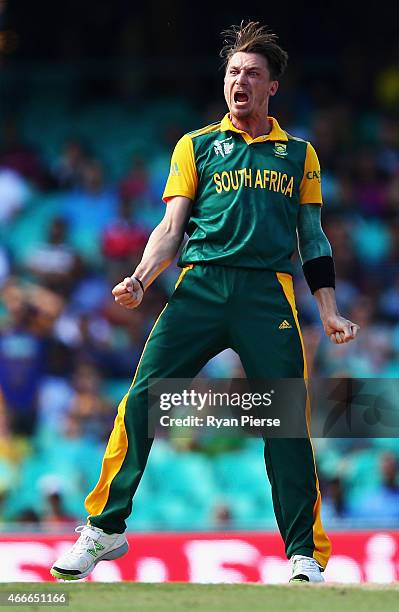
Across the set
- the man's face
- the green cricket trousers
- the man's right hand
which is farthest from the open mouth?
the man's right hand

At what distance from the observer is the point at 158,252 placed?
5.34 meters

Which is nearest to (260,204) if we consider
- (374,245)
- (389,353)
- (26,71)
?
(389,353)

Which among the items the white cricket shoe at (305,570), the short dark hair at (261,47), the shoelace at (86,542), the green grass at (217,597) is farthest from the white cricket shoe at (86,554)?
the short dark hair at (261,47)

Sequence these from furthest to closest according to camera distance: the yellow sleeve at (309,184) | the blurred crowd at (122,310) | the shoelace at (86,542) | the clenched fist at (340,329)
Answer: the blurred crowd at (122,310) → the yellow sleeve at (309,184) → the clenched fist at (340,329) → the shoelace at (86,542)

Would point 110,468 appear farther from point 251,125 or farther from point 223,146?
point 251,125

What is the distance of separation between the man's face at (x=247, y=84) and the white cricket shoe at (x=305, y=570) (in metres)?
1.80

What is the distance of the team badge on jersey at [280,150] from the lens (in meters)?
5.40

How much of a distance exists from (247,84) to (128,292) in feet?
3.28

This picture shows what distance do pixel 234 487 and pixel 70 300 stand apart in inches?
92.4

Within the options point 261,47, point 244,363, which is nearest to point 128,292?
point 244,363

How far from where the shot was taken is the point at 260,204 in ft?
17.3

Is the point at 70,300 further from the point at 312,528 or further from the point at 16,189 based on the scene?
the point at 312,528

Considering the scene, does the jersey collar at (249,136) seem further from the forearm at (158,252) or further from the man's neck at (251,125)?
the forearm at (158,252)

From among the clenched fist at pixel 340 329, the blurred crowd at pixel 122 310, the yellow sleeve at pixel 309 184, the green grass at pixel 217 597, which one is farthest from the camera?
the blurred crowd at pixel 122 310
